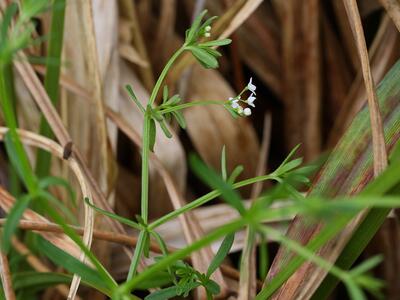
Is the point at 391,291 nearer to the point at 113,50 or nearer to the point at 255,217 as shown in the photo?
the point at 113,50

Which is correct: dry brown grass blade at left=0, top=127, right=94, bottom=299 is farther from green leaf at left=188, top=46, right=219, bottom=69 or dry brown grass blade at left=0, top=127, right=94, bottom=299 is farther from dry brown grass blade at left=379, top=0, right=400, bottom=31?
dry brown grass blade at left=379, top=0, right=400, bottom=31

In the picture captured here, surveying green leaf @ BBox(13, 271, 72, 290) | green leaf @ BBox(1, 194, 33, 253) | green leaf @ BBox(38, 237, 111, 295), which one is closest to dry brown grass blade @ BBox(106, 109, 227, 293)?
green leaf @ BBox(13, 271, 72, 290)

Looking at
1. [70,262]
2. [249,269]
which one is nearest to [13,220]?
[70,262]

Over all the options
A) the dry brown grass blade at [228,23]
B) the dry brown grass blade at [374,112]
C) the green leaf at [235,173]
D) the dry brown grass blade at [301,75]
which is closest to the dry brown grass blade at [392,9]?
the dry brown grass blade at [374,112]

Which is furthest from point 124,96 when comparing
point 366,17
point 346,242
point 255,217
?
point 255,217

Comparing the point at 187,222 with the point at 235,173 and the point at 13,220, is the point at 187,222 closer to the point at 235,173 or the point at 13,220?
the point at 235,173
